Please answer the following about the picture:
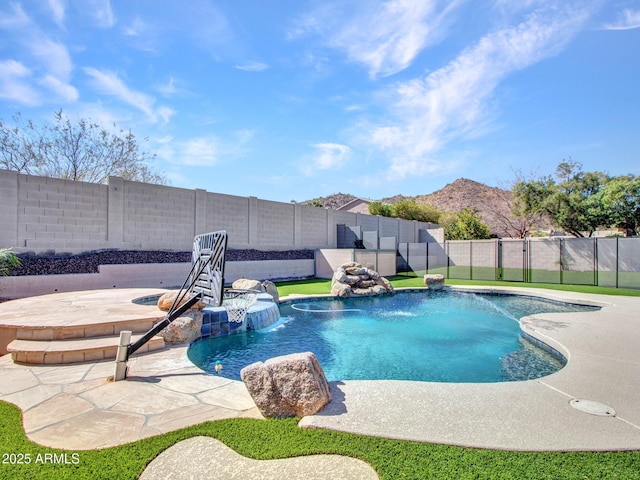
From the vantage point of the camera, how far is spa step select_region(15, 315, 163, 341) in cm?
448

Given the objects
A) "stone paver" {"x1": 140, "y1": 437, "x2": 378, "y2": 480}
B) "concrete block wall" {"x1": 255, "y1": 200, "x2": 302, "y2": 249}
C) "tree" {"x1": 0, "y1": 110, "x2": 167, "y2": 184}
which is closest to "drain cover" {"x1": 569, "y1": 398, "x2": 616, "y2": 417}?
"stone paver" {"x1": 140, "y1": 437, "x2": 378, "y2": 480}

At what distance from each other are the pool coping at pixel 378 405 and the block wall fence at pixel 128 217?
6825 millimetres

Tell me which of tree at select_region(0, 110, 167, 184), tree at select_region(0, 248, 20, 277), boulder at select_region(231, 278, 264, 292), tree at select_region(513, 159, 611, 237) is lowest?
boulder at select_region(231, 278, 264, 292)

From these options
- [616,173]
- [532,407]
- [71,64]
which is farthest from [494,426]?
[616,173]

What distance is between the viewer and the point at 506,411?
268 cm

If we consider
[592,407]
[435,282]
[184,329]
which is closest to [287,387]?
[592,407]

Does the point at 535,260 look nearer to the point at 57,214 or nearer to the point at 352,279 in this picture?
the point at 352,279

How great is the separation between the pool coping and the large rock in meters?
0.12

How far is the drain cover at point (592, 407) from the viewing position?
266cm

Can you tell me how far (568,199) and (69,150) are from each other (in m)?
25.9

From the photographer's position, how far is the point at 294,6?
7266 mm

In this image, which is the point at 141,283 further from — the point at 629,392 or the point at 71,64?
the point at 629,392

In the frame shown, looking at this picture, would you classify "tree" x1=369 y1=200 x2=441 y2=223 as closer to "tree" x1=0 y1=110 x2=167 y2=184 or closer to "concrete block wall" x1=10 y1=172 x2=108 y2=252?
"tree" x1=0 y1=110 x2=167 y2=184

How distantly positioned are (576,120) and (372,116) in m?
8.21
